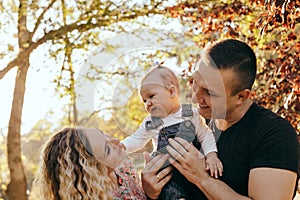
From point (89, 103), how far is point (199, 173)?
1.80 ft

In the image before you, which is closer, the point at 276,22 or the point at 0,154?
the point at 276,22

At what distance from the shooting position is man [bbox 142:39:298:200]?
188 centimetres

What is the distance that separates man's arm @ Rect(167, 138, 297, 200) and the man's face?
0.64 feet

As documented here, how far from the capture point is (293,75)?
3.39 metres

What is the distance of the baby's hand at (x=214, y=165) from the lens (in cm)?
205

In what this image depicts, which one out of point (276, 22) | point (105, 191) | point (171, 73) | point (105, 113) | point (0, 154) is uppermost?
point (276, 22)

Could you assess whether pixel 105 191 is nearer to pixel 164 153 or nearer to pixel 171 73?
pixel 164 153

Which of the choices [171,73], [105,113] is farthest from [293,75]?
[105,113]

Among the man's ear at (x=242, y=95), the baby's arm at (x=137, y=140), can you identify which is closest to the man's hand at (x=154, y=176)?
the baby's arm at (x=137, y=140)

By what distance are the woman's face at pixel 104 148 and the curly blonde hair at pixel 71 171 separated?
20 mm

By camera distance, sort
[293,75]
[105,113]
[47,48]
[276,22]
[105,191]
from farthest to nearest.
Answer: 1. [47,48]
2. [293,75]
3. [276,22]
4. [105,113]
5. [105,191]

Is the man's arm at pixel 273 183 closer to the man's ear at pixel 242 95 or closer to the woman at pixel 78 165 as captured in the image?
the man's ear at pixel 242 95

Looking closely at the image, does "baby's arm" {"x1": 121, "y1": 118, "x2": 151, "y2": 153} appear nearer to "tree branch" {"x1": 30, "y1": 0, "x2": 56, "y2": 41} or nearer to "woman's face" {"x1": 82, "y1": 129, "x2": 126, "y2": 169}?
"woman's face" {"x1": 82, "y1": 129, "x2": 126, "y2": 169}

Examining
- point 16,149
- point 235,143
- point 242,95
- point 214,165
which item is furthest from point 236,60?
point 16,149
